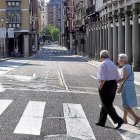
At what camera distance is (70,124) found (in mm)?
12055

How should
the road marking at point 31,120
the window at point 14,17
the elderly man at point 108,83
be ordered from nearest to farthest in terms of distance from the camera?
the road marking at point 31,120 < the elderly man at point 108,83 < the window at point 14,17

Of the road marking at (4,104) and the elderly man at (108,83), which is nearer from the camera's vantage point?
the elderly man at (108,83)

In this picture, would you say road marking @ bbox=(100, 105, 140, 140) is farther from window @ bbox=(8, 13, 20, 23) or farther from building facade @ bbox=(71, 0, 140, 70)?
window @ bbox=(8, 13, 20, 23)

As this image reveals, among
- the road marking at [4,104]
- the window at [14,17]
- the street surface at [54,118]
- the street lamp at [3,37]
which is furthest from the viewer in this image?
the window at [14,17]

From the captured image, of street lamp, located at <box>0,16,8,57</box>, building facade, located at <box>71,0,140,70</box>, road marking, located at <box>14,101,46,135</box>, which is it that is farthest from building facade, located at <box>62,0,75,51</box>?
road marking, located at <box>14,101,46,135</box>

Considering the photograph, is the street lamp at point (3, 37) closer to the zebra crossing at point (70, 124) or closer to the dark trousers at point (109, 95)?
the zebra crossing at point (70, 124)

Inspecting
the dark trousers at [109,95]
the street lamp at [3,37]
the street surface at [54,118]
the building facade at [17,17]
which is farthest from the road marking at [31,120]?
the building facade at [17,17]

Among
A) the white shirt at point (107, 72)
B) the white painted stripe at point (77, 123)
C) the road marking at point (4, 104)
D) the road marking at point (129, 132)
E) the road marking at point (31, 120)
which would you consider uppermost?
the white shirt at point (107, 72)

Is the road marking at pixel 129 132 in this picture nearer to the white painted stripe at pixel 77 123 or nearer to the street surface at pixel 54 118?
the street surface at pixel 54 118

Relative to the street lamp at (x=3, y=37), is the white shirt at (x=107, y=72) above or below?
below

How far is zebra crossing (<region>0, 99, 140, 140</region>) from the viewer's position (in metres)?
10.8

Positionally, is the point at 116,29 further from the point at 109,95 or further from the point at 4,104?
the point at 109,95

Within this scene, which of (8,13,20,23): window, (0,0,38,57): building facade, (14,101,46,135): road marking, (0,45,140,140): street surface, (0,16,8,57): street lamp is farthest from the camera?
(0,0,38,57): building facade

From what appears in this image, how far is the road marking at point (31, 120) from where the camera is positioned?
36.4 ft
